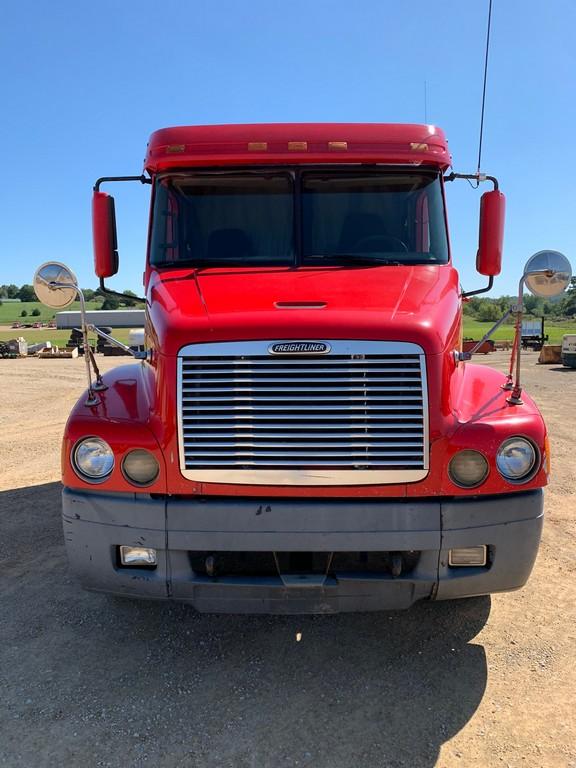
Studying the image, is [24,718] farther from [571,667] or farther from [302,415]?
[571,667]

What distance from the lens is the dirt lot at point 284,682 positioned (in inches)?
107

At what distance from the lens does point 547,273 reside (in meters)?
3.67

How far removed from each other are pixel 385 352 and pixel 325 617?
6.42 feet

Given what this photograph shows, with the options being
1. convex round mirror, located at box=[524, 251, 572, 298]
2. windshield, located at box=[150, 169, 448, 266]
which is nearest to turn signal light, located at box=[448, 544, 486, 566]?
convex round mirror, located at box=[524, 251, 572, 298]

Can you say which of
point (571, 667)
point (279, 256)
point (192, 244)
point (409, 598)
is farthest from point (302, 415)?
point (571, 667)

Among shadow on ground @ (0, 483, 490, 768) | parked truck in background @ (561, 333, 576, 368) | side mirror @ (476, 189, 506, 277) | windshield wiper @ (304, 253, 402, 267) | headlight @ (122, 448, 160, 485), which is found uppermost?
side mirror @ (476, 189, 506, 277)

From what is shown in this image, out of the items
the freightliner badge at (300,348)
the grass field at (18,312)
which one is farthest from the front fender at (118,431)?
the grass field at (18,312)

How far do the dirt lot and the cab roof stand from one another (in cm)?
305

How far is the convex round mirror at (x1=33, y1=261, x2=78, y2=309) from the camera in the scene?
3.84 metres

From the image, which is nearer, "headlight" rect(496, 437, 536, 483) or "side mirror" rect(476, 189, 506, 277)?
"headlight" rect(496, 437, 536, 483)

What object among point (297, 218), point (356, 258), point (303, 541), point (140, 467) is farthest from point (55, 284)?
point (303, 541)

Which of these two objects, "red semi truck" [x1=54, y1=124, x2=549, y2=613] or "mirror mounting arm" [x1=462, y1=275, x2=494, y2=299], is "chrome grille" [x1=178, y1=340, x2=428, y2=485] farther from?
"mirror mounting arm" [x1=462, y1=275, x2=494, y2=299]

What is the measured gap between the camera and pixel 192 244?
13.6ft

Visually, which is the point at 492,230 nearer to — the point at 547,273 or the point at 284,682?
the point at 547,273
